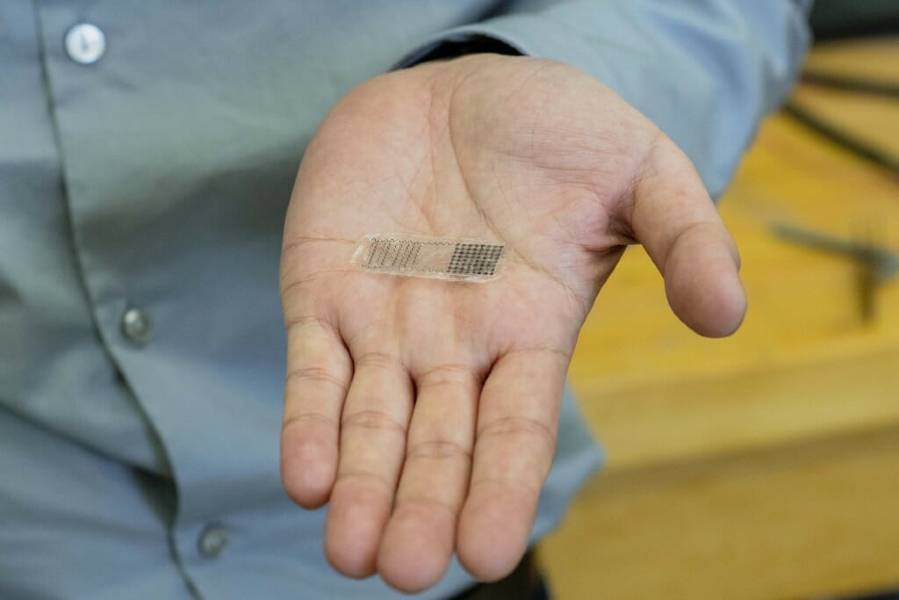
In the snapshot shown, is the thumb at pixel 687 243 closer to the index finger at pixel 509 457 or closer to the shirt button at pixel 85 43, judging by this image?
the index finger at pixel 509 457

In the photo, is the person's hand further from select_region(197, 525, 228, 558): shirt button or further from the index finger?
select_region(197, 525, 228, 558): shirt button

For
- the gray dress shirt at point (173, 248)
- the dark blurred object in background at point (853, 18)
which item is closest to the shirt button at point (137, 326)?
the gray dress shirt at point (173, 248)

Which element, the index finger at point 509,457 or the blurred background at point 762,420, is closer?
the index finger at point 509,457

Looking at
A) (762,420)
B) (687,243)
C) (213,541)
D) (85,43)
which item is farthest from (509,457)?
(762,420)

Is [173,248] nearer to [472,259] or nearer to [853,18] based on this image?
[472,259]

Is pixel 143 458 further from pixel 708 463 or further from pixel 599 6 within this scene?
pixel 708 463
